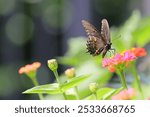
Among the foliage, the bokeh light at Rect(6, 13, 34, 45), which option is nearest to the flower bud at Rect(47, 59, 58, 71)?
the foliage

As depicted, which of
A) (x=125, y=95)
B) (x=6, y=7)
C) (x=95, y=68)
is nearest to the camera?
(x=125, y=95)

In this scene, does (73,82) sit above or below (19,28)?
below

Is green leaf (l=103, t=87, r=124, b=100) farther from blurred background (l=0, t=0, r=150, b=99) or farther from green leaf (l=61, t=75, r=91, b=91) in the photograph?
blurred background (l=0, t=0, r=150, b=99)

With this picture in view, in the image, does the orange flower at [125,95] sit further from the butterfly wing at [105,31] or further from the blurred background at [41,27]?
the blurred background at [41,27]

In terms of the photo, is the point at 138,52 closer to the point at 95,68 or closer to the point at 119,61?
the point at 119,61

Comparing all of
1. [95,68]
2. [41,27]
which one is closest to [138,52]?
[95,68]

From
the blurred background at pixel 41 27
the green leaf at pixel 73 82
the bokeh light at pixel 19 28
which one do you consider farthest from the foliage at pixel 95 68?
the bokeh light at pixel 19 28

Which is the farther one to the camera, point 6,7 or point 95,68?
point 6,7
